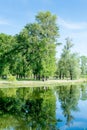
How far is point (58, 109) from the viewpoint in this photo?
28.2 m

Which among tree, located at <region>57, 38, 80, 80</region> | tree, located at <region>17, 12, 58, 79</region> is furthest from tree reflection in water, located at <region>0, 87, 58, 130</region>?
tree, located at <region>57, 38, 80, 80</region>

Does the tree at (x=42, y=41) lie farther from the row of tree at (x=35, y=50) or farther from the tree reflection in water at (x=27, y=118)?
the tree reflection in water at (x=27, y=118)

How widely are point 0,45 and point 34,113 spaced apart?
68863 millimetres

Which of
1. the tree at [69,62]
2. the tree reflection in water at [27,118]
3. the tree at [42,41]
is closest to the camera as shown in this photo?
the tree reflection in water at [27,118]

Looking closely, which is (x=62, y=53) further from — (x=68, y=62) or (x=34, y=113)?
(x=34, y=113)

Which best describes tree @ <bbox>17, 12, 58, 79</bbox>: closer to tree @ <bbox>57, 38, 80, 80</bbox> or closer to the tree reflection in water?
tree @ <bbox>57, 38, 80, 80</bbox>

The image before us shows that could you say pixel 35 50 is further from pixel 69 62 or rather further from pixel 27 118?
pixel 27 118

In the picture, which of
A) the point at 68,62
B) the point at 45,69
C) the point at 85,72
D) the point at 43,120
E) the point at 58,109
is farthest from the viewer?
the point at 85,72

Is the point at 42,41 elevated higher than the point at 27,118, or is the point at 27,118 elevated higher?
the point at 42,41

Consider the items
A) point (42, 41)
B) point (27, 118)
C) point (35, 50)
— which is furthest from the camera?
point (35, 50)

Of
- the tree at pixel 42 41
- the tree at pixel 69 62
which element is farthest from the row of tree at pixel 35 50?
the tree at pixel 69 62

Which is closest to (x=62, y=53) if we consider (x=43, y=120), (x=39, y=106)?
(x=39, y=106)

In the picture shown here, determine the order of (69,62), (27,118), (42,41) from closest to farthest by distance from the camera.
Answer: (27,118) → (42,41) → (69,62)

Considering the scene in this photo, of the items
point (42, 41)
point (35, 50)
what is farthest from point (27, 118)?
point (35, 50)
